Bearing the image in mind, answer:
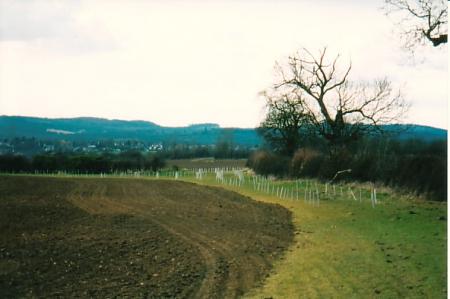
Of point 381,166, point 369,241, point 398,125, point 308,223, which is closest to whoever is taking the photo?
point 369,241

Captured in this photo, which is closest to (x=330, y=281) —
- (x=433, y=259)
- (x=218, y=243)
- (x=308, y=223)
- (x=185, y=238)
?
(x=433, y=259)

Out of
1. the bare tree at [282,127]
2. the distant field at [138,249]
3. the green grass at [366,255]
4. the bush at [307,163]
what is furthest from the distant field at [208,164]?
the green grass at [366,255]

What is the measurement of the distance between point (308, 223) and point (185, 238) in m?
5.93

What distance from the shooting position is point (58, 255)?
14.8m

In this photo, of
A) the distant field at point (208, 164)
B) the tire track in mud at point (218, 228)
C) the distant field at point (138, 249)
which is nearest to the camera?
the distant field at point (138, 249)

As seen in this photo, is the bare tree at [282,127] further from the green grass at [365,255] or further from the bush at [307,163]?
the green grass at [365,255]

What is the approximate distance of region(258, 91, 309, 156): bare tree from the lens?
52906 millimetres

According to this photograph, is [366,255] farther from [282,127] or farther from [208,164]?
[208,164]

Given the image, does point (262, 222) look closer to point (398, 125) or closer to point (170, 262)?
point (170, 262)

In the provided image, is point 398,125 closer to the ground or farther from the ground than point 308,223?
farther from the ground

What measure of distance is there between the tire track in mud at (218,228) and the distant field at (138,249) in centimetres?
3

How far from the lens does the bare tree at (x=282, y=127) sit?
52906mm

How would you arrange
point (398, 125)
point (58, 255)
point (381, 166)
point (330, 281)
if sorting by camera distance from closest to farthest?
1. point (330, 281)
2. point (58, 255)
3. point (381, 166)
4. point (398, 125)

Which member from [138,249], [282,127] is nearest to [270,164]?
[282,127]
